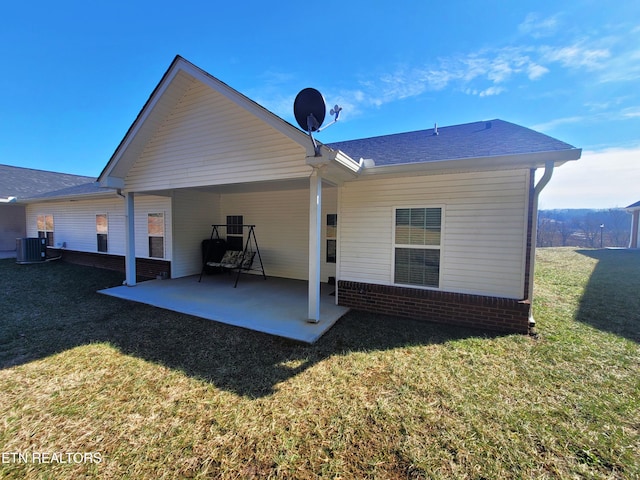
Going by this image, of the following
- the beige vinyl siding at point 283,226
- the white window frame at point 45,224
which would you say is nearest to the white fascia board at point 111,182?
the beige vinyl siding at point 283,226

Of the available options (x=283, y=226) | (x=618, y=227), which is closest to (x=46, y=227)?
(x=283, y=226)

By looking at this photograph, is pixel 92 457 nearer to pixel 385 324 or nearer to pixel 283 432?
pixel 283 432

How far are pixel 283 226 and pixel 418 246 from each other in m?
4.48

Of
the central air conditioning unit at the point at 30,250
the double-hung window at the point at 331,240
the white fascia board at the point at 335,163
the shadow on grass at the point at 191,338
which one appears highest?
the white fascia board at the point at 335,163

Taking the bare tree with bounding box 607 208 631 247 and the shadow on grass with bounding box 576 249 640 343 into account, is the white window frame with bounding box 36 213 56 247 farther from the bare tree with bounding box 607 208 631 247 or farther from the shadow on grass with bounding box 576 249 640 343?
the bare tree with bounding box 607 208 631 247

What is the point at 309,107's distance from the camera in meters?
4.05

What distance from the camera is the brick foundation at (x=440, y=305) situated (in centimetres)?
430

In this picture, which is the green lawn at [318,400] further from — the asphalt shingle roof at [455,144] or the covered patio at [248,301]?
the asphalt shingle roof at [455,144]

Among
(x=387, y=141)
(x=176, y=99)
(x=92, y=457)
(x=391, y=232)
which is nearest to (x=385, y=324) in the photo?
(x=391, y=232)

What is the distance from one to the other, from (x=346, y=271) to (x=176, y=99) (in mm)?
5170

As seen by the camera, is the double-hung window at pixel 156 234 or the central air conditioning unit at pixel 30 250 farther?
the central air conditioning unit at pixel 30 250

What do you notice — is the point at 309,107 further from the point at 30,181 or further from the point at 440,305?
the point at 30,181

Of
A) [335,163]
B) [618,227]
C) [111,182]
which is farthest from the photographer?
[618,227]

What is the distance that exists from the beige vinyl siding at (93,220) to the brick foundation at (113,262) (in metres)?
0.20
